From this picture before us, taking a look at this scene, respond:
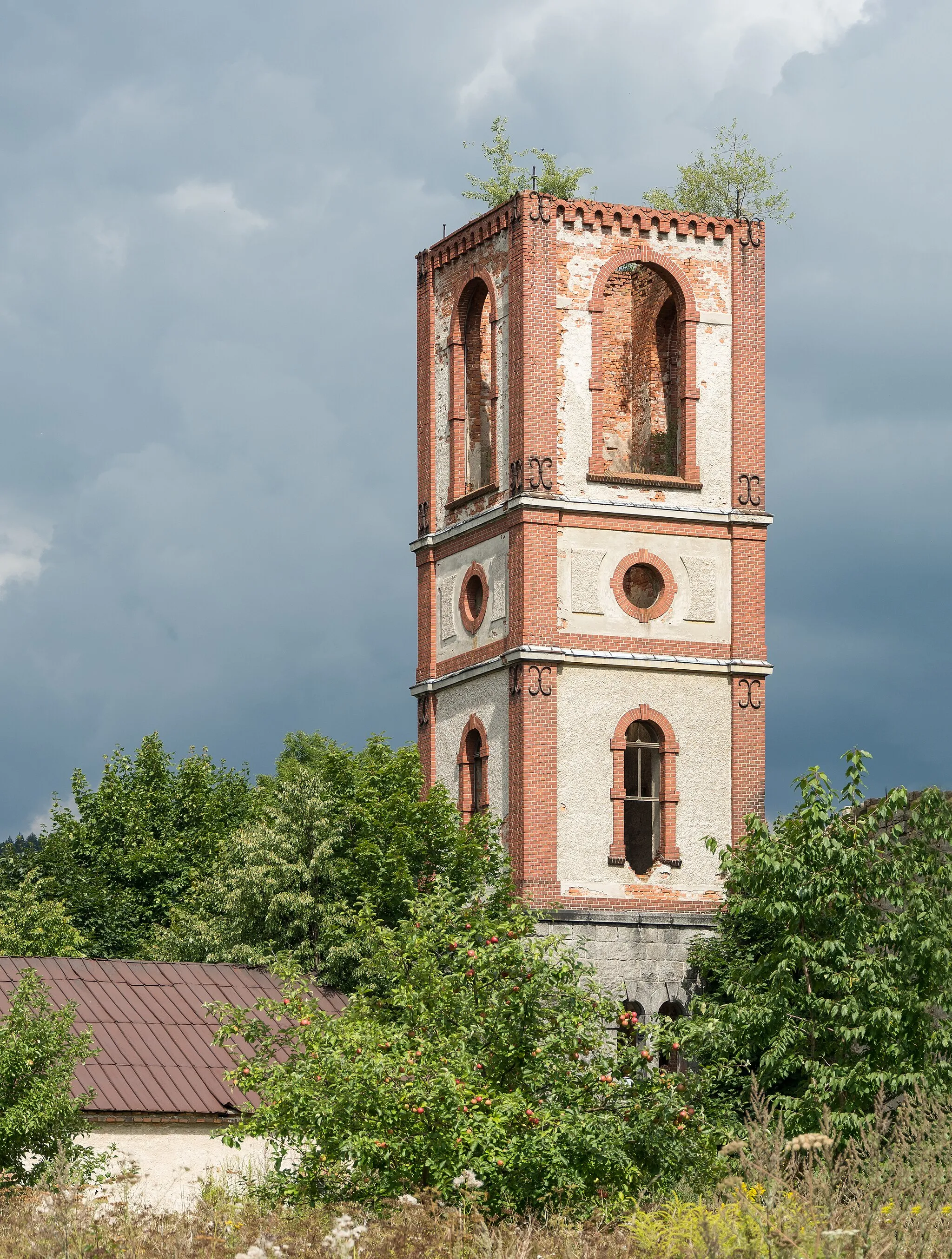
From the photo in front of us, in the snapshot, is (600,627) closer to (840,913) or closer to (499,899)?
(499,899)

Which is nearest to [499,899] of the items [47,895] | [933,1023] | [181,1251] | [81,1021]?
[81,1021]

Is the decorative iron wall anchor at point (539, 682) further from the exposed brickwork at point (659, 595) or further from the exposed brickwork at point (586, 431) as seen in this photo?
the exposed brickwork at point (659, 595)

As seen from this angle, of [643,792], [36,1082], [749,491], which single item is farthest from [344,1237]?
[749,491]

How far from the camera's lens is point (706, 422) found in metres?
38.6

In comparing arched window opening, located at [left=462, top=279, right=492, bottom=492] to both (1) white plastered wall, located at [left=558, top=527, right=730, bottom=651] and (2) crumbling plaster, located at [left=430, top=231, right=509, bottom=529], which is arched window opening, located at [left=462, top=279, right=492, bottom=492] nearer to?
(2) crumbling plaster, located at [left=430, top=231, right=509, bottom=529]

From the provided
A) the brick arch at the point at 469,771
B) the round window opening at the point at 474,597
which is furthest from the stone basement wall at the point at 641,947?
the round window opening at the point at 474,597

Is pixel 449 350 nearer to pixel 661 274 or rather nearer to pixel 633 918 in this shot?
pixel 661 274

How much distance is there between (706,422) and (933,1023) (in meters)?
15.6

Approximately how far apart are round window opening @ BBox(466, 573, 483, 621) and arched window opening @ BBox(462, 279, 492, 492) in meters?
1.88

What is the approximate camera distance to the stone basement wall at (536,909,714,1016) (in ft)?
118

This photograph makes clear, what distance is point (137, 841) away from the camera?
165 ft

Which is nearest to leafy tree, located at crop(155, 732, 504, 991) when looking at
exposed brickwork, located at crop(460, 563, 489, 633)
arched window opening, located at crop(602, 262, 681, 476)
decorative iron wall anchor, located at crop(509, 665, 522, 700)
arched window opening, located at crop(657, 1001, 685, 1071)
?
decorative iron wall anchor, located at crop(509, 665, 522, 700)

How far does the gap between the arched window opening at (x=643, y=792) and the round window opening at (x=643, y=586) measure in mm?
2149

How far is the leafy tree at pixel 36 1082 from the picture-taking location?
791 inches
